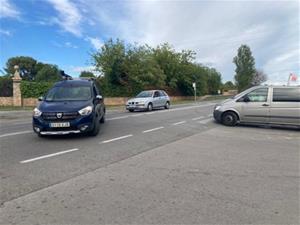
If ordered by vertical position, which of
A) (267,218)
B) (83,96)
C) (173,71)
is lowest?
(267,218)

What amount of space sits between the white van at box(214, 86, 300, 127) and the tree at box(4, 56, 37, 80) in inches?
3124

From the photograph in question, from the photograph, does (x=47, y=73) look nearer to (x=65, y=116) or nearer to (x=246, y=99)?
(x=246, y=99)

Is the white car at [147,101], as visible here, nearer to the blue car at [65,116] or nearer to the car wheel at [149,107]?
the car wheel at [149,107]

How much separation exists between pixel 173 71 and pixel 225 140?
38.8 m

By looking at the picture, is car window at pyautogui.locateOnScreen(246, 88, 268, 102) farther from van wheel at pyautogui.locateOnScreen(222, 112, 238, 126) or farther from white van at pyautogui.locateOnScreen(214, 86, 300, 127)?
van wheel at pyautogui.locateOnScreen(222, 112, 238, 126)

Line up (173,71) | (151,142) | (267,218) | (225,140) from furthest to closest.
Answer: (173,71)
(225,140)
(151,142)
(267,218)

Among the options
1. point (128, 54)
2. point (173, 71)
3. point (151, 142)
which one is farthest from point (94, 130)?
point (173, 71)

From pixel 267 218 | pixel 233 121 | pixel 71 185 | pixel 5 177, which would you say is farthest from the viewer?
pixel 233 121

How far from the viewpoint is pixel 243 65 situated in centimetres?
9000

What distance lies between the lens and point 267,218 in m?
3.56

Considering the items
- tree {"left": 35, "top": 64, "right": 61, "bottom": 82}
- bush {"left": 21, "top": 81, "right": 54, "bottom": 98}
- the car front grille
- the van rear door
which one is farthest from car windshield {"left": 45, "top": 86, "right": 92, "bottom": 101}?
tree {"left": 35, "top": 64, "right": 61, "bottom": 82}

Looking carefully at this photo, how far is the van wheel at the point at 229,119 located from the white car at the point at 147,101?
917 centimetres

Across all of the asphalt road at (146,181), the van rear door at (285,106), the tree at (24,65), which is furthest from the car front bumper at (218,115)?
the tree at (24,65)

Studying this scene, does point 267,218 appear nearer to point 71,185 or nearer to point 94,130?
point 71,185
